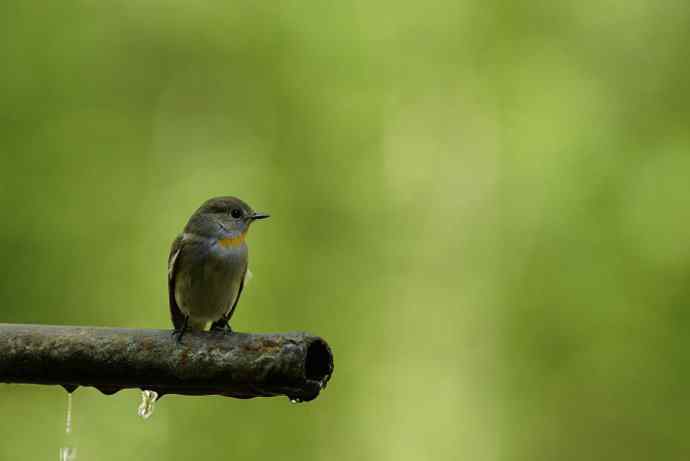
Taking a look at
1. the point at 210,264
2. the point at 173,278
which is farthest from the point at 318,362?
the point at 173,278

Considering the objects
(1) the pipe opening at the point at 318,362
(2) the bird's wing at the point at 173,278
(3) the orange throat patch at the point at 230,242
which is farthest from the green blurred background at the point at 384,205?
(1) the pipe opening at the point at 318,362

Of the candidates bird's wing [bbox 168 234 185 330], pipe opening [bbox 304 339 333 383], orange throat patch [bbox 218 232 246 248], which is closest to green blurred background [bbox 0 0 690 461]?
bird's wing [bbox 168 234 185 330]

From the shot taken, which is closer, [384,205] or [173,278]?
[173,278]

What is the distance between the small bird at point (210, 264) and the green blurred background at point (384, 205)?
26.1 ft

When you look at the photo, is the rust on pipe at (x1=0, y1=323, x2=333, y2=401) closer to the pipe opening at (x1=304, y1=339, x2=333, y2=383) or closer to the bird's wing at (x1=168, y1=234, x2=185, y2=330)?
the pipe opening at (x1=304, y1=339, x2=333, y2=383)

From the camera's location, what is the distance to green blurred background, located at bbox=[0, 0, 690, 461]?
45.2ft

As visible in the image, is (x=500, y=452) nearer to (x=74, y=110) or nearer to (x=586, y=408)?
(x=586, y=408)

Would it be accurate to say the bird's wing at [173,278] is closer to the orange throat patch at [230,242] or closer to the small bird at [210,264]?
the small bird at [210,264]

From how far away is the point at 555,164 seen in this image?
1449 cm

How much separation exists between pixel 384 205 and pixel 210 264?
9.82 m

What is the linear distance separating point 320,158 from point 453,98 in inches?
72.8

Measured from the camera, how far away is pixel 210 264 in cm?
515

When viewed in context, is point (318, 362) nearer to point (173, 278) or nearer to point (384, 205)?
point (173, 278)

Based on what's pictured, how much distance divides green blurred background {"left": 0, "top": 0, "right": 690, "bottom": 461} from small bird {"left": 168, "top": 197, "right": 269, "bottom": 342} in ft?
26.1
